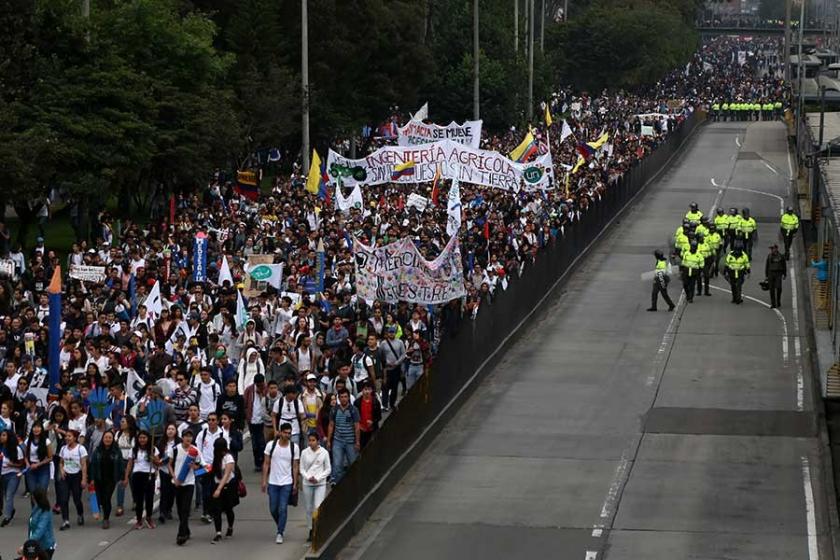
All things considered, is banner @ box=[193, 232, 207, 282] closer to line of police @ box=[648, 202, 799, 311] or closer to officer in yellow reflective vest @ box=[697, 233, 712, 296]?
line of police @ box=[648, 202, 799, 311]

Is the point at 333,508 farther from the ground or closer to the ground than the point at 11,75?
closer to the ground

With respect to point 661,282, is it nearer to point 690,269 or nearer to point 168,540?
point 690,269

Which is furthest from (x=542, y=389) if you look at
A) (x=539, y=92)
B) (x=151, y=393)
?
(x=539, y=92)

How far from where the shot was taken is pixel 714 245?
1545 inches

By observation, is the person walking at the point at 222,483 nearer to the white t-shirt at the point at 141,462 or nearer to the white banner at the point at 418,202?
the white t-shirt at the point at 141,462

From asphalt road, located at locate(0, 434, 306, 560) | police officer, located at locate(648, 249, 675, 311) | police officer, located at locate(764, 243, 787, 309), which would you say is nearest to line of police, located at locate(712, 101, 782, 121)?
police officer, located at locate(764, 243, 787, 309)

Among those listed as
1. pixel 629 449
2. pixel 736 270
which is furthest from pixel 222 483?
pixel 736 270

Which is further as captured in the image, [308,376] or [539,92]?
[539,92]

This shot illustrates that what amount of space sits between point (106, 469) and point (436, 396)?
6366 mm

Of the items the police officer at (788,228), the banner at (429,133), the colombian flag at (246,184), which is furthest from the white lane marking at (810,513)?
the banner at (429,133)

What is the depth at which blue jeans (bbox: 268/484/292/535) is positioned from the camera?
1964 cm

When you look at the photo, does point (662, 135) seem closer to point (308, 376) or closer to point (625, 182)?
point (625, 182)

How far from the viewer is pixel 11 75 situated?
42.2 metres

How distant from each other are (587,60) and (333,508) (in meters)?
98.2
